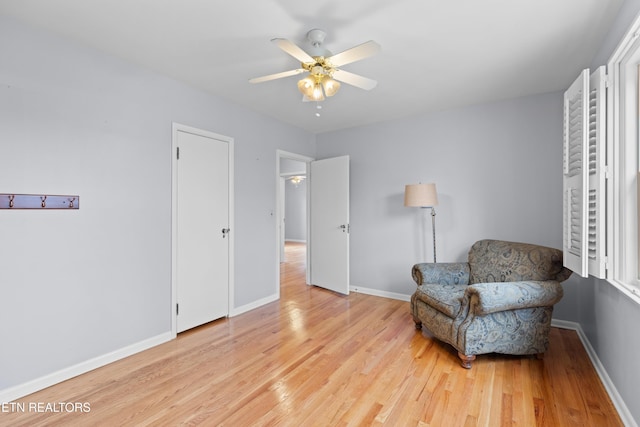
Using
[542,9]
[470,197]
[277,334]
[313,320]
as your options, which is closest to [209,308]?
[277,334]

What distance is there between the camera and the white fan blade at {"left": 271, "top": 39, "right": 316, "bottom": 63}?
5.61 ft

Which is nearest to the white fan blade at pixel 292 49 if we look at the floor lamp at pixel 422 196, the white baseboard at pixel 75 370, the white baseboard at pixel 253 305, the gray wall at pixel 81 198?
the gray wall at pixel 81 198

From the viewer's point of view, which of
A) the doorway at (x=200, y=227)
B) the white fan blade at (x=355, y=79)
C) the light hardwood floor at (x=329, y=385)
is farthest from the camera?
the doorway at (x=200, y=227)

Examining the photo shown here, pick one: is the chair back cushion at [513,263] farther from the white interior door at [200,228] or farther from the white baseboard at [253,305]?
the white interior door at [200,228]

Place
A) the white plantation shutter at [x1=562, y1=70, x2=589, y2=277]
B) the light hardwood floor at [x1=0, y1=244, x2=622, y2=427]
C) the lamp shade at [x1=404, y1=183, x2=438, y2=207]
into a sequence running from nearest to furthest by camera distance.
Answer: the light hardwood floor at [x1=0, y1=244, x2=622, y2=427], the white plantation shutter at [x1=562, y1=70, x2=589, y2=277], the lamp shade at [x1=404, y1=183, x2=438, y2=207]

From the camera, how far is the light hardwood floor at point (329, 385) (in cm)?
176

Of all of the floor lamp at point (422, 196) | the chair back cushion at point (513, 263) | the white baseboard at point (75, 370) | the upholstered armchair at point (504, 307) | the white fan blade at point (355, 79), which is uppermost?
the white fan blade at point (355, 79)

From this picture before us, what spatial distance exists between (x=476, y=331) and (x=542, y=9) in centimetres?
220

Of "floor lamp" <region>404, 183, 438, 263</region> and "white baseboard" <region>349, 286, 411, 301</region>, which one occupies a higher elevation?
"floor lamp" <region>404, 183, 438, 263</region>

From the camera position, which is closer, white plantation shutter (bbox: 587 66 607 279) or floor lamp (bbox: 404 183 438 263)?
white plantation shutter (bbox: 587 66 607 279)

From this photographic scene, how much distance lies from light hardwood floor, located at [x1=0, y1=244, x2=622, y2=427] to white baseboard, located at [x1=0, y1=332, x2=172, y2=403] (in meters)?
0.05

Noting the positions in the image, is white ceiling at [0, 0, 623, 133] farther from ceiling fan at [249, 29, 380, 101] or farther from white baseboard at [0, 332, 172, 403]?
white baseboard at [0, 332, 172, 403]

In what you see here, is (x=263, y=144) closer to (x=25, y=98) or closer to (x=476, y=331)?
(x=25, y=98)

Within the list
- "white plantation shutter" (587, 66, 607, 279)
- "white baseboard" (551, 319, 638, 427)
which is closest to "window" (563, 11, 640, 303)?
"white plantation shutter" (587, 66, 607, 279)
